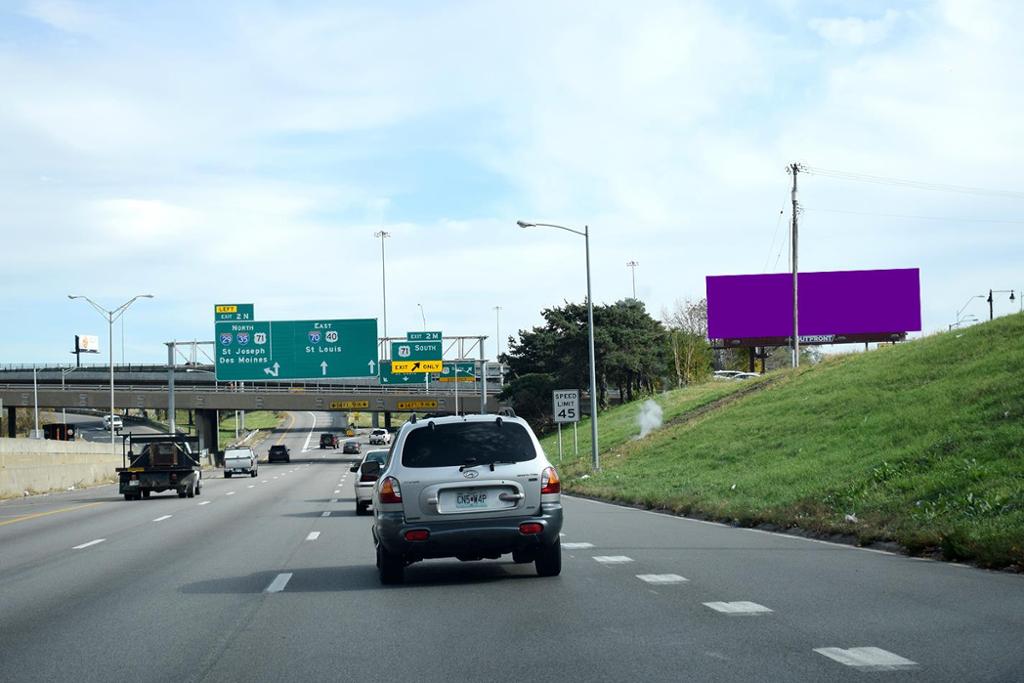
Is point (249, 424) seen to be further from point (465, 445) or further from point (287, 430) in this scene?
point (465, 445)

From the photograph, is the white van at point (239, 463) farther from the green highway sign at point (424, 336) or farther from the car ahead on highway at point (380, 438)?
the car ahead on highway at point (380, 438)

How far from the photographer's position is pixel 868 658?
7.73 m

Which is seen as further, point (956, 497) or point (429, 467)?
point (956, 497)

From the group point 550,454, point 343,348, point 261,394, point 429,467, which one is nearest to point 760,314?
point 550,454

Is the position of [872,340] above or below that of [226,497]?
above

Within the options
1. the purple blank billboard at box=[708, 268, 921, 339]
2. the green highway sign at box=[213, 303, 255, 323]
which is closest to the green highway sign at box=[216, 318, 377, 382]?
the green highway sign at box=[213, 303, 255, 323]

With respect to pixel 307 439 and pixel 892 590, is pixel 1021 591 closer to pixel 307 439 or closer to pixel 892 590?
pixel 892 590

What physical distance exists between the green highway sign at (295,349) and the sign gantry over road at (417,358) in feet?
22.4

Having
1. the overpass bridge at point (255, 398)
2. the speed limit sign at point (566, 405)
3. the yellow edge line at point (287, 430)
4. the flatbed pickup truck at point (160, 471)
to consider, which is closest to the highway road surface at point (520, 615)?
the flatbed pickup truck at point (160, 471)

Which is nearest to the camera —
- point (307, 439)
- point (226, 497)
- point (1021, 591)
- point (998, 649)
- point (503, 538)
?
point (998, 649)

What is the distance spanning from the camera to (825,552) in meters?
15.1

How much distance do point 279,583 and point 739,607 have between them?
5489mm

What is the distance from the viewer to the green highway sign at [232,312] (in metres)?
60.7

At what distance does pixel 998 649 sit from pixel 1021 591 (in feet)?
10.1
